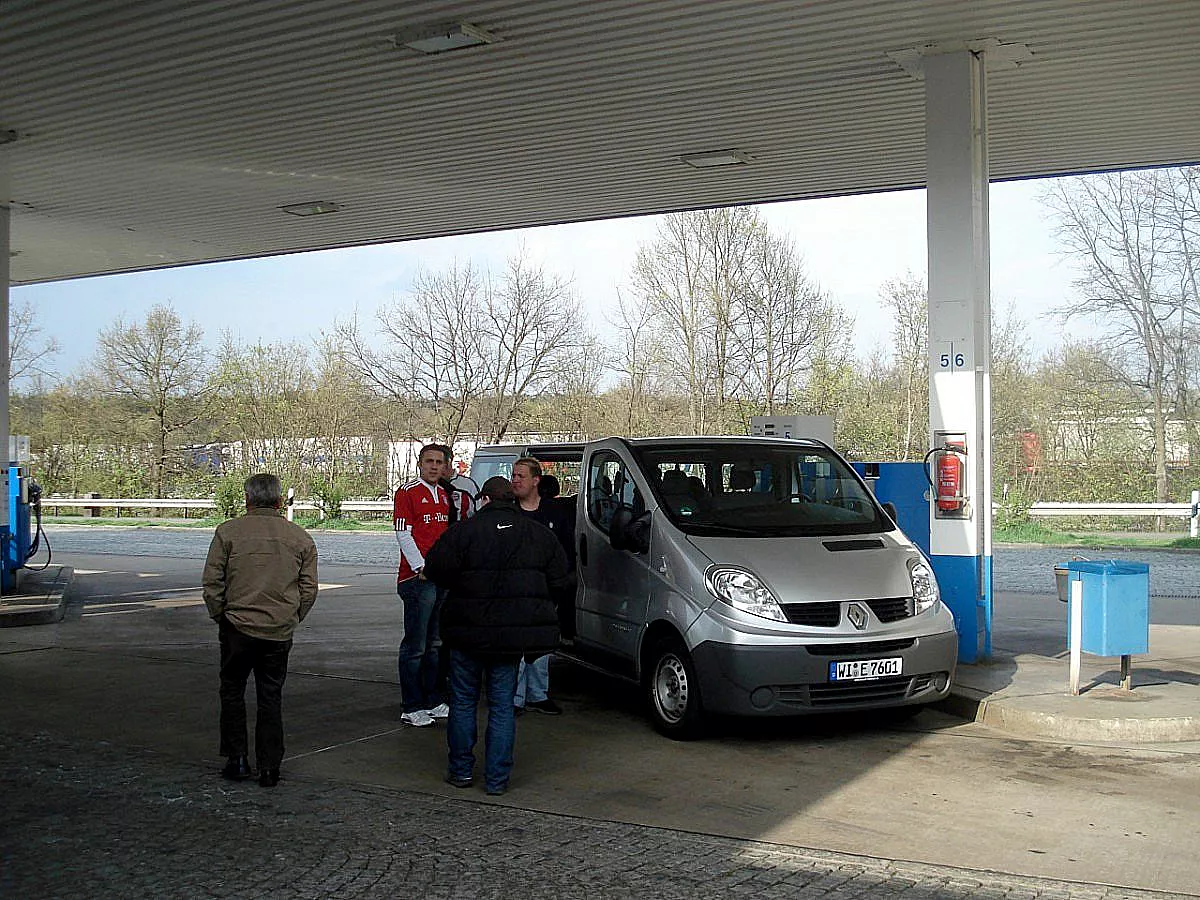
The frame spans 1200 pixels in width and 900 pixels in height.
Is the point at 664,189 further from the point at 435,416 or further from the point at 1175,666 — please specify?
the point at 435,416

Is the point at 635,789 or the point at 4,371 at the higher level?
the point at 4,371

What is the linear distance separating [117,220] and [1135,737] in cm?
1519

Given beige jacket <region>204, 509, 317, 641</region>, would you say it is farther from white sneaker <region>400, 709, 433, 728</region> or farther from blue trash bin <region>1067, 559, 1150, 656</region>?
blue trash bin <region>1067, 559, 1150, 656</region>

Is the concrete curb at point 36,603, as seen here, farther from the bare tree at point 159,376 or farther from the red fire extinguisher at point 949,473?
the bare tree at point 159,376

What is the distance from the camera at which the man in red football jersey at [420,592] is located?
8.38 metres

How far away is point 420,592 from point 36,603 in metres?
8.71

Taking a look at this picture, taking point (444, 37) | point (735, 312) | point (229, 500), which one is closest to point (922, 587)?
point (444, 37)

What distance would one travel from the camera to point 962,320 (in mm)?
10039

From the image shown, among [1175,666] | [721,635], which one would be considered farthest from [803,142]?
[721,635]

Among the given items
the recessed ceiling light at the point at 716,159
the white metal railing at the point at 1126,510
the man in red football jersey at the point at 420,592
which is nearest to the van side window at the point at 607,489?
the man in red football jersey at the point at 420,592

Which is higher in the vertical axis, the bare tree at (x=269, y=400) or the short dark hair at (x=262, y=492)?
the bare tree at (x=269, y=400)

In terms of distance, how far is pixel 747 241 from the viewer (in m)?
33.8

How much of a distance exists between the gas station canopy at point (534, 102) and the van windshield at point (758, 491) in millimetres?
3385

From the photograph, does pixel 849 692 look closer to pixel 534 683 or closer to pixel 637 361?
pixel 534 683
